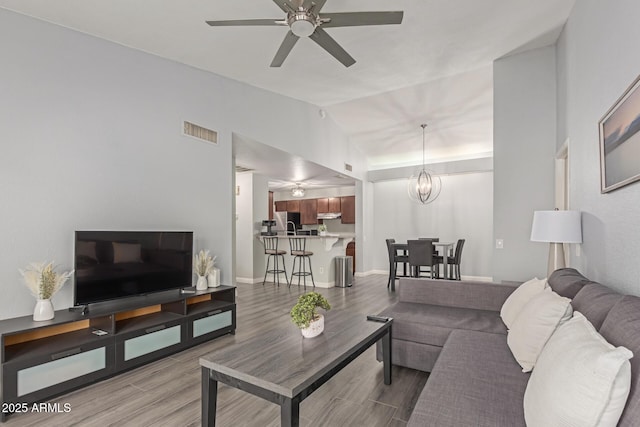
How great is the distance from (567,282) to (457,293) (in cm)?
107

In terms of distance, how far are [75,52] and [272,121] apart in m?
2.49

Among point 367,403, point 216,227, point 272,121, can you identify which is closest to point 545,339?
point 367,403

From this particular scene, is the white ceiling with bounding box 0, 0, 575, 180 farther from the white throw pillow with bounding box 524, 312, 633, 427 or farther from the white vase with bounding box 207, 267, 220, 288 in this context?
the white throw pillow with bounding box 524, 312, 633, 427

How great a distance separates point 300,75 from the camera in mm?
4230

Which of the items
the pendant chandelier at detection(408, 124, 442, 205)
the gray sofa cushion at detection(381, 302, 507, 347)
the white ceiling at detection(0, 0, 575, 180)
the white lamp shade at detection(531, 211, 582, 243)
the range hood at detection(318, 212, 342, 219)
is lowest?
the gray sofa cushion at detection(381, 302, 507, 347)

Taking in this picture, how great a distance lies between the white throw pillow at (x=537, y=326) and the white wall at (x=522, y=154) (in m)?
2.39

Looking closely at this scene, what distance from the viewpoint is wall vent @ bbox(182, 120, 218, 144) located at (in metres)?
3.67

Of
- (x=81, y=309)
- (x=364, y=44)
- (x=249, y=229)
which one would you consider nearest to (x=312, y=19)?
(x=364, y=44)

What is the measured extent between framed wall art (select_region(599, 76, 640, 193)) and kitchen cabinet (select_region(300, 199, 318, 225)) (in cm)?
815

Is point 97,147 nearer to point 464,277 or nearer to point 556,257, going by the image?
point 556,257

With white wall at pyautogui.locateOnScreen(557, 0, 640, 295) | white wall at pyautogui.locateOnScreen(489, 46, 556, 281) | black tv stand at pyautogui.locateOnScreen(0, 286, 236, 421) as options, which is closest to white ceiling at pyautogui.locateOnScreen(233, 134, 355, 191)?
black tv stand at pyautogui.locateOnScreen(0, 286, 236, 421)

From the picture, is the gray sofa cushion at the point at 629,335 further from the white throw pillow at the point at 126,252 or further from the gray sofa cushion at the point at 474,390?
the white throw pillow at the point at 126,252

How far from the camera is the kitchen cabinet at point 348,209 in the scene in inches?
365

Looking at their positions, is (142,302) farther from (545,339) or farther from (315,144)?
(315,144)
